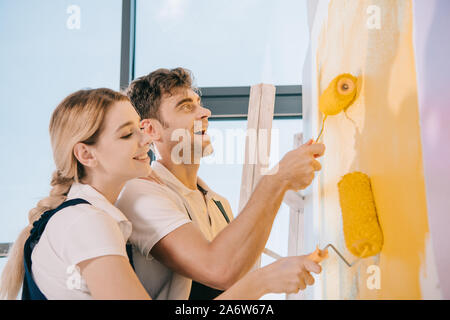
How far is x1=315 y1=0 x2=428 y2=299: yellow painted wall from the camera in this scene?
67 cm

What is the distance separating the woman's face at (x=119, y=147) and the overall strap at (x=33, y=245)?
→ 0.44 ft

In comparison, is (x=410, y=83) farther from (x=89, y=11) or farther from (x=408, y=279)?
(x=89, y=11)

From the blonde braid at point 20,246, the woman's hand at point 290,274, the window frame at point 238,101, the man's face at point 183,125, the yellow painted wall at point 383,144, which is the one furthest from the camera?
the window frame at point 238,101

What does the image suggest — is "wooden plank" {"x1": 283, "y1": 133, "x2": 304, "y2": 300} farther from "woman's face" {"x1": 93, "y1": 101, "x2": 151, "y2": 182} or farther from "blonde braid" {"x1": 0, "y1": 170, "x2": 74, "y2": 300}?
"blonde braid" {"x1": 0, "y1": 170, "x2": 74, "y2": 300}

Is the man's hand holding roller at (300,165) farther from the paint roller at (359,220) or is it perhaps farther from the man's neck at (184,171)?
the man's neck at (184,171)

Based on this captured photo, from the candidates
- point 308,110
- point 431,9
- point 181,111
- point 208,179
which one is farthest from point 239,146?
point 431,9

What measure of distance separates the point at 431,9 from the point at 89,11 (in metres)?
2.31

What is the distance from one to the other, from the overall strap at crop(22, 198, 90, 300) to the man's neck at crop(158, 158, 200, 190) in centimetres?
49

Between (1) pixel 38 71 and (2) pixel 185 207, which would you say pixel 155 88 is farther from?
(1) pixel 38 71

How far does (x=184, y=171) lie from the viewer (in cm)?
133

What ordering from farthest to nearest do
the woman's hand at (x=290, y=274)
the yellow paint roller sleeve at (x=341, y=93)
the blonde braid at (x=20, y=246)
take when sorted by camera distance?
the yellow paint roller sleeve at (x=341, y=93), the blonde braid at (x=20, y=246), the woman's hand at (x=290, y=274)

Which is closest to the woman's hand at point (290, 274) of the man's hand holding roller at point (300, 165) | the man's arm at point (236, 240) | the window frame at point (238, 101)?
the man's arm at point (236, 240)

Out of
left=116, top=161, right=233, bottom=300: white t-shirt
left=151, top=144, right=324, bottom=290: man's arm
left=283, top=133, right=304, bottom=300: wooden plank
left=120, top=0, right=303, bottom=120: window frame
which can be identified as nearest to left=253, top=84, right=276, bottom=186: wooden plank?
left=283, top=133, right=304, bottom=300: wooden plank

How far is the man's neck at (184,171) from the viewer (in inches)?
52.3
